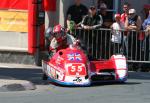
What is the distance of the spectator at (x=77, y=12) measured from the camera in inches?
709

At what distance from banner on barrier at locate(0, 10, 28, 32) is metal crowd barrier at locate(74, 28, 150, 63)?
1617 mm

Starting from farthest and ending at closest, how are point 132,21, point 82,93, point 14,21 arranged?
point 14,21, point 132,21, point 82,93

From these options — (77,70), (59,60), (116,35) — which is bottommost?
(77,70)

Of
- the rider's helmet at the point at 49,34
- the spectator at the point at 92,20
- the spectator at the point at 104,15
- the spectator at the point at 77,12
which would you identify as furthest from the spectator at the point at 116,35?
the rider's helmet at the point at 49,34

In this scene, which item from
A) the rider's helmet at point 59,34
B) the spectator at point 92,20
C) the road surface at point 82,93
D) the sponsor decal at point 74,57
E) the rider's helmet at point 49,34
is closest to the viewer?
the road surface at point 82,93

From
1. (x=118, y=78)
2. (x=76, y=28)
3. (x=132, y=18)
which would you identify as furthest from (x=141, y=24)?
(x=118, y=78)

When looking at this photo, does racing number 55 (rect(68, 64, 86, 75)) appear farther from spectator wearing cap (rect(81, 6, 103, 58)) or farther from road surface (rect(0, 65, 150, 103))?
spectator wearing cap (rect(81, 6, 103, 58))

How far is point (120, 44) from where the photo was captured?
17516 mm

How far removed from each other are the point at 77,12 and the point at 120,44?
1654 mm

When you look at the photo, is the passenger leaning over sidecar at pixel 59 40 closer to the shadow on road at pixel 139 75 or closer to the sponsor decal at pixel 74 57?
the sponsor decal at pixel 74 57

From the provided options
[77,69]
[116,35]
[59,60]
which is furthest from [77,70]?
[116,35]

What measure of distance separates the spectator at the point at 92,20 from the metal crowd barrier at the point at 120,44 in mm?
161

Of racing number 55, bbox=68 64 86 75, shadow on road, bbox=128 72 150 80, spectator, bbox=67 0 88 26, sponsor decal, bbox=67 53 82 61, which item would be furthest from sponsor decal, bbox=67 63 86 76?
spectator, bbox=67 0 88 26

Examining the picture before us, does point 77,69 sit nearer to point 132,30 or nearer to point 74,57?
point 74,57
